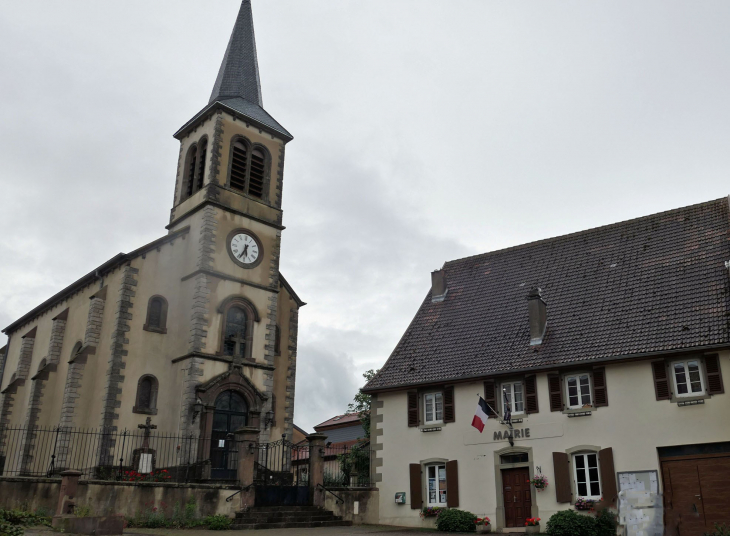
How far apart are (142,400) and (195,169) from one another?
10685mm

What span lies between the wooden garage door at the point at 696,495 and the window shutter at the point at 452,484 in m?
6.14

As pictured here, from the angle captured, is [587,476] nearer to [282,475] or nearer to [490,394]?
[490,394]

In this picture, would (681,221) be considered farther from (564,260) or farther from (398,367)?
(398,367)

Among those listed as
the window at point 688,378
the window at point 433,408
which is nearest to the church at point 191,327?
the window at point 433,408

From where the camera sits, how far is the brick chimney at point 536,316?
21906 mm

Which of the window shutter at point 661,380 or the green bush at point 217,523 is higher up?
the window shutter at point 661,380

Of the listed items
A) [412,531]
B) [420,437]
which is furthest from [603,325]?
[412,531]

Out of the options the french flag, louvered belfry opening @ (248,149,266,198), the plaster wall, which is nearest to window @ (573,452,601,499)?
the plaster wall

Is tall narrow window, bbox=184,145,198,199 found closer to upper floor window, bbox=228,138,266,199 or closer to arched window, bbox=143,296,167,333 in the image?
upper floor window, bbox=228,138,266,199

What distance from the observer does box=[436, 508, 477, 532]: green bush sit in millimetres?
Result: 20469

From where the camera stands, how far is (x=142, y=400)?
83.3 ft

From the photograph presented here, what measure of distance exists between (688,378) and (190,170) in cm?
2230

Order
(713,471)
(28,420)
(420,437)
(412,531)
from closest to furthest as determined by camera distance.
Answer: (713,471) < (412,531) < (420,437) < (28,420)

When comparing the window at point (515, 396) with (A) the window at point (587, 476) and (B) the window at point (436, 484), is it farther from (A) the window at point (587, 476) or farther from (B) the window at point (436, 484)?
(B) the window at point (436, 484)
